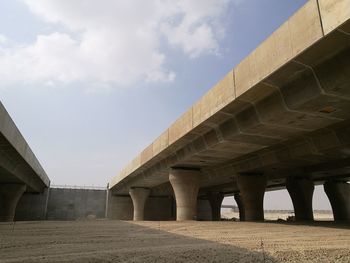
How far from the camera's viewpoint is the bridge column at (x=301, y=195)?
26047 millimetres

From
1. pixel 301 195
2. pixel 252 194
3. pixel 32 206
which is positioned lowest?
pixel 32 206

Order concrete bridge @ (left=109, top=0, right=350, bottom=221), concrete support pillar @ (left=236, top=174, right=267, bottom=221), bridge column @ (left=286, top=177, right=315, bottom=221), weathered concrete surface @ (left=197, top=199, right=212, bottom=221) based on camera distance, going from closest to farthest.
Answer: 1. concrete bridge @ (left=109, top=0, right=350, bottom=221)
2. concrete support pillar @ (left=236, top=174, right=267, bottom=221)
3. bridge column @ (left=286, top=177, right=315, bottom=221)
4. weathered concrete surface @ (left=197, top=199, right=212, bottom=221)

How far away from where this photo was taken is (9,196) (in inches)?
1501

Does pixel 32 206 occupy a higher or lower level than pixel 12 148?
lower

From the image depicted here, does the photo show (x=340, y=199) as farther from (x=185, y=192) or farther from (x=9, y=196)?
(x=9, y=196)

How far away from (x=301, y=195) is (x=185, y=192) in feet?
37.7

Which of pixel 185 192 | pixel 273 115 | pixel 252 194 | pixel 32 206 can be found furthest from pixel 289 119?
pixel 32 206

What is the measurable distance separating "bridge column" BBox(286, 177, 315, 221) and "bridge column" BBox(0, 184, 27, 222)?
104ft

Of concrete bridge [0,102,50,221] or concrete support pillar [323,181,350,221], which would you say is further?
concrete support pillar [323,181,350,221]

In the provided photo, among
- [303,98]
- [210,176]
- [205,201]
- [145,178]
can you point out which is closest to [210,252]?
[303,98]

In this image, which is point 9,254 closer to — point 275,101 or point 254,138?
point 275,101

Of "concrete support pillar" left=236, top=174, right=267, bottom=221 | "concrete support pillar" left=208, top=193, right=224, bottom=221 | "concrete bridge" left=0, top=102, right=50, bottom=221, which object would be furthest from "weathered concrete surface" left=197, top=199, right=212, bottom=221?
"concrete support pillar" left=236, top=174, right=267, bottom=221

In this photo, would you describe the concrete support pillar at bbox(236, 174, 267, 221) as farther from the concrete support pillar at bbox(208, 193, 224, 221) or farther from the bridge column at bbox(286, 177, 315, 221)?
the concrete support pillar at bbox(208, 193, 224, 221)

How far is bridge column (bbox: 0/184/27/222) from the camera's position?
122ft
